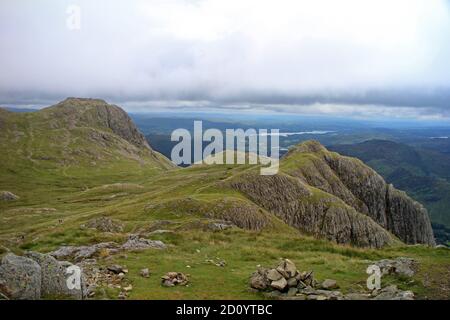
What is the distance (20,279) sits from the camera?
58.9 feet

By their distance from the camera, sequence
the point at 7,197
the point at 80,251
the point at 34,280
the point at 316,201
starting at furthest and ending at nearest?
the point at 7,197 < the point at 316,201 < the point at 80,251 < the point at 34,280

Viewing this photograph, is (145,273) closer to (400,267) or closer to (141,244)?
(141,244)

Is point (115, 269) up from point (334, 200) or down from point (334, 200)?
up

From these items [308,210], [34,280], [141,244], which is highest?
[34,280]

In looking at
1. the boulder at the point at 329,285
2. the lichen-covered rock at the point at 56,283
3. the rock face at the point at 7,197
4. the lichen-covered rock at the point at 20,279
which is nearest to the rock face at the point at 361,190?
the boulder at the point at 329,285

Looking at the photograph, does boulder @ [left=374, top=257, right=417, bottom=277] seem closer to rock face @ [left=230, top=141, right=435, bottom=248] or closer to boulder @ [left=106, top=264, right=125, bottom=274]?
boulder @ [left=106, top=264, right=125, bottom=274]

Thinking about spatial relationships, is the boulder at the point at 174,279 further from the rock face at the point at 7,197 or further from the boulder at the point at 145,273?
the rock face at the point at 7,197

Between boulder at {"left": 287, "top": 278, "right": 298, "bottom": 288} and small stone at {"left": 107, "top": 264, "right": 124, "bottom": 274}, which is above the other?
boulder at {"left": 287, "top": 278, "right": 298, "bottom": 288}

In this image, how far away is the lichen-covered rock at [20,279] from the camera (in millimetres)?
17547

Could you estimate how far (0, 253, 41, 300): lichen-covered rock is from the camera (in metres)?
17.5

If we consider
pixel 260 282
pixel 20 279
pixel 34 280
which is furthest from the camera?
pixel 260 282

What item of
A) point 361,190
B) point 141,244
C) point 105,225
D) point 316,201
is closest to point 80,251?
point 141,244

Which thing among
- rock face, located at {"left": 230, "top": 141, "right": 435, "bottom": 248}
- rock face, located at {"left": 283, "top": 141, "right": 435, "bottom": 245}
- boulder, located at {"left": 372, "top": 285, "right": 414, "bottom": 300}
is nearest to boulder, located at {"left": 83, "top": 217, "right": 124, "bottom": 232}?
boulder, located at {"left": 372, "top": 285, "right": 414, "bottom": 300}
